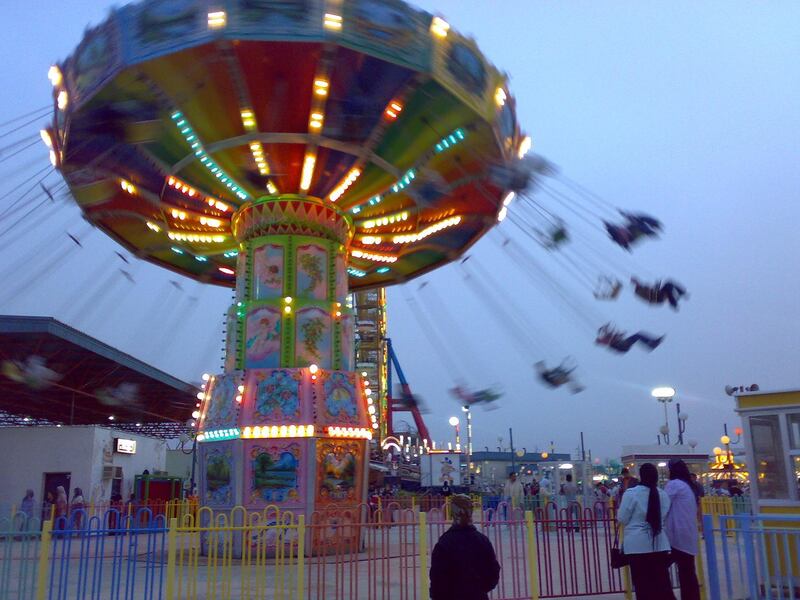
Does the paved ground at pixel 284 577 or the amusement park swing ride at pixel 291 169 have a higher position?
the amusement park swing ride at pixel 291 169

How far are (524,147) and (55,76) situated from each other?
938 cm

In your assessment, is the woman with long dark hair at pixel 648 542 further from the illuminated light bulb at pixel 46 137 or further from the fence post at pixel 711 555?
the illuminated light bulb at pixel 46 137

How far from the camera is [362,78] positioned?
13.4m

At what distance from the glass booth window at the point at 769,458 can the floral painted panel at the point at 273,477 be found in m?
8.27

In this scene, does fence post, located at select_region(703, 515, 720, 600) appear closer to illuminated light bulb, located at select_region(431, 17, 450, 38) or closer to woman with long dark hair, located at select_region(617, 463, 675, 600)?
woman with long dark hair, located at select_region(617, 463, 675, 600)

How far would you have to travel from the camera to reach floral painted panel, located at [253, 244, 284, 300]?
16531 millimetres

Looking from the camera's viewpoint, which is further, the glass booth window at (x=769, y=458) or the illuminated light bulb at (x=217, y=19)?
the illuminated light bulb at (x=217, y=19)

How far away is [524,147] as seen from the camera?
53.5 ft

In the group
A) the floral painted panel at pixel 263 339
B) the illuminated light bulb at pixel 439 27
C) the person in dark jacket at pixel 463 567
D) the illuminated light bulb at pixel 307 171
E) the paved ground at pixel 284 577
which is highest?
the illuminated light bulb at pixel 439 27

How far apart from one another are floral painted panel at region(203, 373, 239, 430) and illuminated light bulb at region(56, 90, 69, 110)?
20.0 ft

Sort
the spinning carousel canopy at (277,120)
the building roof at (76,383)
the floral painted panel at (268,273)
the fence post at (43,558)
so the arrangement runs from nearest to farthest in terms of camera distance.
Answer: the fence post at (43,558), the spinning carousel canopy at (277,120), the floral painted panel at (268,273), the building roof at (76,383)

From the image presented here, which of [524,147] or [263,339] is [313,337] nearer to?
[263,339]

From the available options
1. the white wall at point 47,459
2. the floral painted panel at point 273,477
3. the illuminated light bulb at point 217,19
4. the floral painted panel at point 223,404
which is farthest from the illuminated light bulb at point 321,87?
→ the white wall at point 47,459

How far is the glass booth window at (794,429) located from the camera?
964cm
